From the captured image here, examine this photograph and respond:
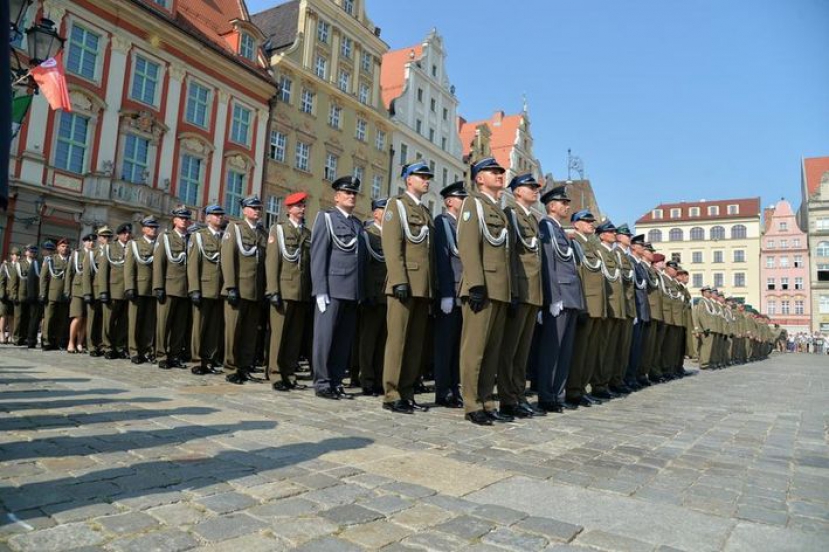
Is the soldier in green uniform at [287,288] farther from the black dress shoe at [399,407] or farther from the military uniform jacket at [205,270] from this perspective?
the black dress shoe at [399,407]

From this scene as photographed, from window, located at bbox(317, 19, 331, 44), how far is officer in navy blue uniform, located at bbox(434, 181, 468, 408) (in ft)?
89.7

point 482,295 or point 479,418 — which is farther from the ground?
point 482,295

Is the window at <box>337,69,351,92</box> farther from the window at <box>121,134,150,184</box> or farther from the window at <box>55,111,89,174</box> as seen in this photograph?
the window at <box>55,111,89,174</box>

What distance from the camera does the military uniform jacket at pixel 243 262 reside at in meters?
7.08

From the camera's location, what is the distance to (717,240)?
6900 centimetres

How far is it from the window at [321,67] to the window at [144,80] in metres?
9.44

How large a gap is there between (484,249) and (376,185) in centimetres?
3030

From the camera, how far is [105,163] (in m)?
20.6

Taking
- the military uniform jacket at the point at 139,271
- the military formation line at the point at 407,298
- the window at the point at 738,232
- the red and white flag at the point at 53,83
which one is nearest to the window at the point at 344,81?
the red and white flag at the point at 53,83

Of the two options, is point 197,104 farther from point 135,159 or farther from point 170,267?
point 170,267

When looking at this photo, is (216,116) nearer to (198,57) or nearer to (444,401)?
(198,57)

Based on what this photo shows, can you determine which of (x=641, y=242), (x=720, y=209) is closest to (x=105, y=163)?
Result: (x=641, y=242)

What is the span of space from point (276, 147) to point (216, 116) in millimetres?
3823

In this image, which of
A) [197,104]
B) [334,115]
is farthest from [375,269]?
[334,115]
